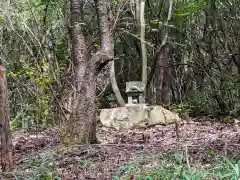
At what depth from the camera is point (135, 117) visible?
10266 mm

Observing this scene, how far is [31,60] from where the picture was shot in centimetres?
1204

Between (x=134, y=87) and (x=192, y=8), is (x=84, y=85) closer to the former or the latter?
(x=134, y=87)

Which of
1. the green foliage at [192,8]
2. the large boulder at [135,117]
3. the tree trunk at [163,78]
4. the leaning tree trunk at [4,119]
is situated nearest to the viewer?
the leaning tree trunk at [4,119]

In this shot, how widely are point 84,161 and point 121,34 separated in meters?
8.21

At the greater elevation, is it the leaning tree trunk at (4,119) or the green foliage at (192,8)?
the green foliage at (192,8)

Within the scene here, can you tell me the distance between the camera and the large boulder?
10.2m

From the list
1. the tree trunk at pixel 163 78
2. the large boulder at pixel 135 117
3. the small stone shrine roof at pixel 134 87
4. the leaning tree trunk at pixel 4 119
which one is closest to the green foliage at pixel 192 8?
the tree trunk at pixel 163 78

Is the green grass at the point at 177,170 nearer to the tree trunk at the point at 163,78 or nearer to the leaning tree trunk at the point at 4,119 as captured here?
the leaning tree trunk at the point at 4,119

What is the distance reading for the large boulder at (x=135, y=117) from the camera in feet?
33.5

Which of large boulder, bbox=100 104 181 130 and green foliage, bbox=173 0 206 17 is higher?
green foliage, bbox=173 0 206 17

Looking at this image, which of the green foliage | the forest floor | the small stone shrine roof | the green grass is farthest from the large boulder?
the green grass

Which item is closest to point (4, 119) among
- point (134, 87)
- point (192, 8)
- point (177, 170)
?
point (177, 170)

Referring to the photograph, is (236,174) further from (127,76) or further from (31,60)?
(127,76)

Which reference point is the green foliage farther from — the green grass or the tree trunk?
the green grass
